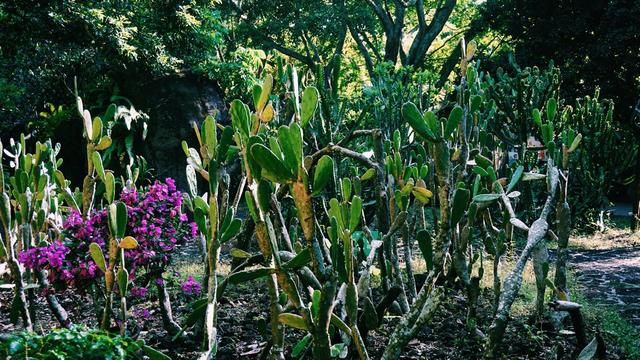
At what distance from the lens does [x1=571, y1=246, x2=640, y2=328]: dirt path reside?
15.5 feet

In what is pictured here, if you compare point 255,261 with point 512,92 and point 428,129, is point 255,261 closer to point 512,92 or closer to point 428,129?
point 428,129

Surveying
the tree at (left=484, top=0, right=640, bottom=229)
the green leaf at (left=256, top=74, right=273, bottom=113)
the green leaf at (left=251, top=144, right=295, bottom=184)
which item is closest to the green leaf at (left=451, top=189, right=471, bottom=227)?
the green leaf at (left=251, top=144, right=295, bottom=184)

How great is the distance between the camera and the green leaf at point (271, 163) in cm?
156

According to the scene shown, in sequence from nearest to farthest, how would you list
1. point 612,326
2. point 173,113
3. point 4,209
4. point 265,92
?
point 265,92 < point 4,209 < point 612,326 < point 173,113

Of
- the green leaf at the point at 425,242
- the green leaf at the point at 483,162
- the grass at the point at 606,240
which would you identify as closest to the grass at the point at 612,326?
the green leaf at the point at 483,162

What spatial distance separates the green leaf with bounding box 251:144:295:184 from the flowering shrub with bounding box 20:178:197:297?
5.55ft

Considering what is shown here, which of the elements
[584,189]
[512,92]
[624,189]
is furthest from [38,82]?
[624,189]

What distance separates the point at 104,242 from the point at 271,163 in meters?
1.89

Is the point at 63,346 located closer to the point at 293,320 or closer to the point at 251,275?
the point at 251,275

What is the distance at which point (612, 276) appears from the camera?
5.85 metres

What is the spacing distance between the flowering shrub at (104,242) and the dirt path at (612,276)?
9.99 ft

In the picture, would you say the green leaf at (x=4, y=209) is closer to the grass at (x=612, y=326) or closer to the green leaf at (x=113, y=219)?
the green leaf at (x=113, y=219)

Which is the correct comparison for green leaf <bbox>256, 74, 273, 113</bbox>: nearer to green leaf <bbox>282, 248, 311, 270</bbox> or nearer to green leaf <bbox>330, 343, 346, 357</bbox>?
green leaf <bbox>282, 248, 311, 270</bbox>

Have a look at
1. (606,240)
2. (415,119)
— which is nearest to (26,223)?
(415,119)
